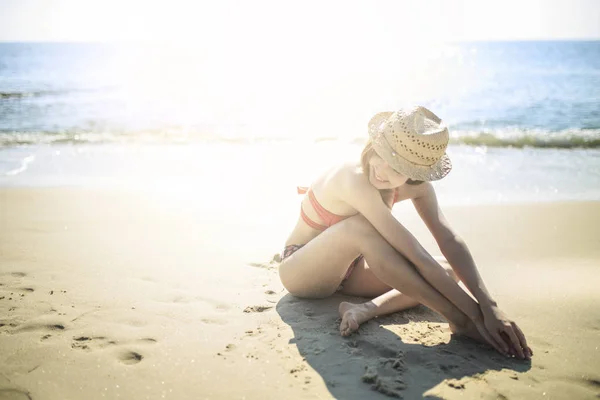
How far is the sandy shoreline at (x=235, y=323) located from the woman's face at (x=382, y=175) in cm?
89

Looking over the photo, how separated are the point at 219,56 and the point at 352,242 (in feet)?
109

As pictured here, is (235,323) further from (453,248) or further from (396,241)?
(453,248)

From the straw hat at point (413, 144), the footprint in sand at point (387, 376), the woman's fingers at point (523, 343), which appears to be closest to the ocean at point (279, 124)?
the straw hat at point (413, 144)

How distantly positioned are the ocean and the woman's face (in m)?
3.23

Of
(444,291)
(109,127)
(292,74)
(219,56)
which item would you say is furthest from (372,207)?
(219,56)

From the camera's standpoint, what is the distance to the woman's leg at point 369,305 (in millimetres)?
2770

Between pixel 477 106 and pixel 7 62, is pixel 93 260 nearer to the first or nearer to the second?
pixel 477 106

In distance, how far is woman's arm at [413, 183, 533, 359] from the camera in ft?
8.39

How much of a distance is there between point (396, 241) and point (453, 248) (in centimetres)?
50

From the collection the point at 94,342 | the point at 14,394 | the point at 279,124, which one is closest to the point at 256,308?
the point at 94,342

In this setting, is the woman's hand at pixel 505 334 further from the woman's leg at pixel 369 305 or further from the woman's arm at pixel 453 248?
the woman's leg at pixel 369 305

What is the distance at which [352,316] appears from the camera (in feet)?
9.18

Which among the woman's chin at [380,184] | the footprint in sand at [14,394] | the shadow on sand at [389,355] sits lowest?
the footprint in sand at [14,394]

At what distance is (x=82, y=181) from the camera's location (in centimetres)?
673
